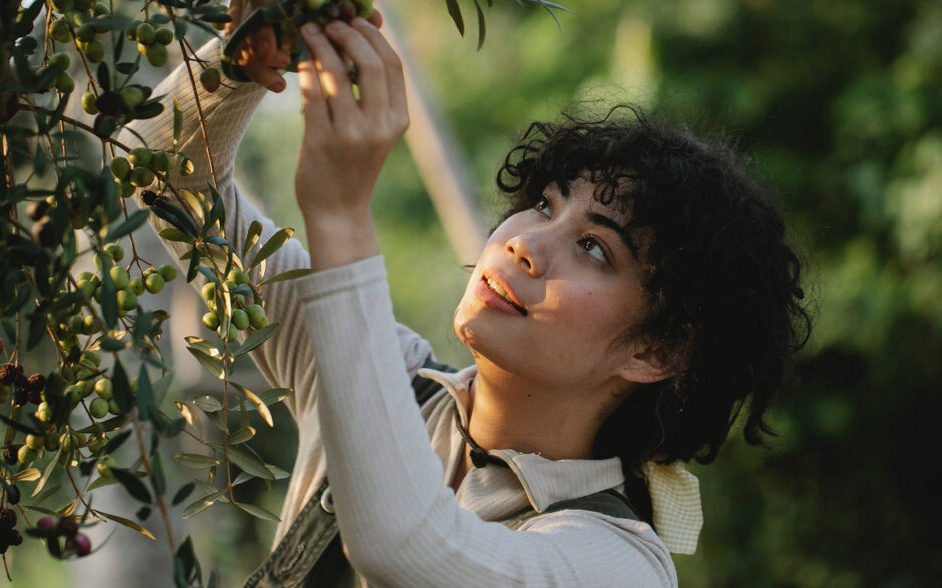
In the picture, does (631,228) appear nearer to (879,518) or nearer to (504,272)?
(504,272)

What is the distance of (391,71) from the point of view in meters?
1.00

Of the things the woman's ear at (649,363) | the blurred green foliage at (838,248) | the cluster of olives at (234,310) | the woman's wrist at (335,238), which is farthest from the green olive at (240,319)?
the blurred green foliage at (838,248)

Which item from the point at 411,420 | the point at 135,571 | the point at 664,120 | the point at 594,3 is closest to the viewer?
the point at 411,420

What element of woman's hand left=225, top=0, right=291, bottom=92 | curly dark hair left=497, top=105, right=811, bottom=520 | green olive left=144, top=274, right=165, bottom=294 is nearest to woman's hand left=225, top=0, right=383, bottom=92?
woman's hand left=225, top=0, right=291, bottom=92

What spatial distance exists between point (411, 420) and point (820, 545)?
→ 4.65 m

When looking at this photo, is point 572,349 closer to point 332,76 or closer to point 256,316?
point 256,316

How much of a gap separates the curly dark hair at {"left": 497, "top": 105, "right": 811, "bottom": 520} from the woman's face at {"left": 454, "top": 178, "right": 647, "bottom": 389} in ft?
0.10

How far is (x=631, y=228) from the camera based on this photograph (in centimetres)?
151

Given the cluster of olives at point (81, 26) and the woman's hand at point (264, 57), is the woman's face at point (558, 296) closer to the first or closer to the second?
the woman's hand at point (264, 57)

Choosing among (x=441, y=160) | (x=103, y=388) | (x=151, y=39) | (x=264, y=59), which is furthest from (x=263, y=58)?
(x=441, y=160)

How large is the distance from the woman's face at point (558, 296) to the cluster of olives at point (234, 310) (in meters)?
0.37

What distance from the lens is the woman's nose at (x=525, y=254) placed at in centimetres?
142

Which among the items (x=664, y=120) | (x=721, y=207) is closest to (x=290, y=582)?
(x=721, y=207)

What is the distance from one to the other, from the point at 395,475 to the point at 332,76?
13.8 inches
